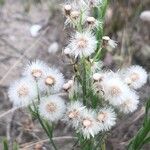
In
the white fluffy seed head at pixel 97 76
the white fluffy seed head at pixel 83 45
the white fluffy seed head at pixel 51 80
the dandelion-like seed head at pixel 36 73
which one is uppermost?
the white fluffy seed head at pixel 83 45

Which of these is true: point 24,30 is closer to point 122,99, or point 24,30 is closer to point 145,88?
point 145,88

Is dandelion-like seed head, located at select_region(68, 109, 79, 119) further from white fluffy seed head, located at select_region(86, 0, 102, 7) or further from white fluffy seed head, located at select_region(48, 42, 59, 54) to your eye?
white fluffy seed head, located at select_region(48, 42, 59, 54)

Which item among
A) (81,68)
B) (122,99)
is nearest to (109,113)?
(122,99)

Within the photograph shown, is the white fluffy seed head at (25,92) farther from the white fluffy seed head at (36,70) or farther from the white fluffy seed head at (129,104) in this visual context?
the white fluffy seed head at (129,104)

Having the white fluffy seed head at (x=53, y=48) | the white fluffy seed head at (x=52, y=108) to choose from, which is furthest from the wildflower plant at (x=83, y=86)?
the white fluffy seed head at (x=53, y=48)

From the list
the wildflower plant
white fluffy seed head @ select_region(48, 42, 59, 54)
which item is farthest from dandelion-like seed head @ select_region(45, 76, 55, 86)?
white fluffy seed head @ select_region(48, 42, 59, 54)
